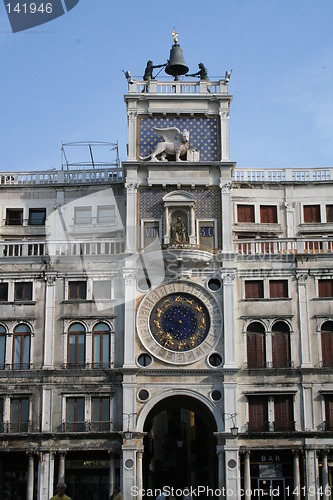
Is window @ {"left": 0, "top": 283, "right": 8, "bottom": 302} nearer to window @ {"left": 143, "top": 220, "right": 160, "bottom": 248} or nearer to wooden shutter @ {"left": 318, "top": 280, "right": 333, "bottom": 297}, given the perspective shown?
window @ {"left": 143, "top": 220, "right": 160, "bottom": 248}

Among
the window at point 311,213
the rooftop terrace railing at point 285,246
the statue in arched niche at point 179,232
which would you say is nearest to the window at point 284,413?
the rooftop terrace railing at point 285,246

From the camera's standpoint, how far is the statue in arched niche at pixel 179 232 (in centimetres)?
4750

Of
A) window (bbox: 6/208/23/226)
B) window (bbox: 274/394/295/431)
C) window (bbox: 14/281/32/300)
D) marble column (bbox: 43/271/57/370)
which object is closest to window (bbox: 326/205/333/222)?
window (bbox: 274/394/295/431)

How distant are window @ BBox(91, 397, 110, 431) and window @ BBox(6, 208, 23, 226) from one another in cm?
1294

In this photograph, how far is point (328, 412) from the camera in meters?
45.8

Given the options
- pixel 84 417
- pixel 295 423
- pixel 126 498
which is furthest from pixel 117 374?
pixel 295 423

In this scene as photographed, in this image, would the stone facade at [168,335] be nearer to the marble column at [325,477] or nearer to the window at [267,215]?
the marble column at [325,477]

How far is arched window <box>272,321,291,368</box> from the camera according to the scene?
4656 centimetres

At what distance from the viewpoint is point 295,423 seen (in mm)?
45562

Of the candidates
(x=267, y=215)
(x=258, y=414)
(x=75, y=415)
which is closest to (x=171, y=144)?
(x=267, y=215)

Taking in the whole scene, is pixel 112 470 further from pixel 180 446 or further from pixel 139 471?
pixel 180 446

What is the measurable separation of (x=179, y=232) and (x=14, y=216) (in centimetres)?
1144

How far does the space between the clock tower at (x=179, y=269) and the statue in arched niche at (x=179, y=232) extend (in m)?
0.06

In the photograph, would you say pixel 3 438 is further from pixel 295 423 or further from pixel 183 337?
pixel 295 423
